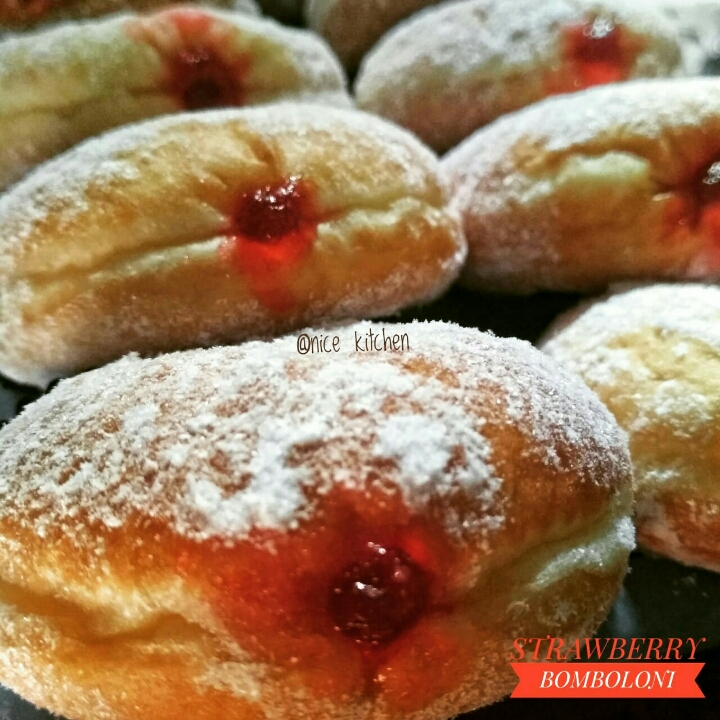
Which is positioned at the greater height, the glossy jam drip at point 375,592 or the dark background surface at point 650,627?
the glossy jam drip at point 375,592

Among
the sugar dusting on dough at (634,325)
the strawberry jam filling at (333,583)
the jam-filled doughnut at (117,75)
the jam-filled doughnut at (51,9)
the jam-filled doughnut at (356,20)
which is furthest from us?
the jam-filled doughnut at (356,20)

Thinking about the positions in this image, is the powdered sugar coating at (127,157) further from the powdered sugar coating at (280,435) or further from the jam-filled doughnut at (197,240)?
the powdered sugar coating at (280,435)

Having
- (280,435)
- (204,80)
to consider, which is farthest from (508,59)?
(280,435)

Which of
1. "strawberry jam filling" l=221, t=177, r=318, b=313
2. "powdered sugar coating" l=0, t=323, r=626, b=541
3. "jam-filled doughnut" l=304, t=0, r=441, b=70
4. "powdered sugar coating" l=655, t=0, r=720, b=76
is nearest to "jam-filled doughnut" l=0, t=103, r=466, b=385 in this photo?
"strawberry jam filling" l=221, t=177, r=318, b=313

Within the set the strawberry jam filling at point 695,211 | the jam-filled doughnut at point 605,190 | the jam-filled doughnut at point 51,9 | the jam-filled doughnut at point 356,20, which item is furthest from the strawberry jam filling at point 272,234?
the jam-filled doughnut at point 356,20

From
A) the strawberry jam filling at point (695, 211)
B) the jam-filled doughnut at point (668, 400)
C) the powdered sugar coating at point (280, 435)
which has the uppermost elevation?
the strawberry jam filling at point (695, 211)

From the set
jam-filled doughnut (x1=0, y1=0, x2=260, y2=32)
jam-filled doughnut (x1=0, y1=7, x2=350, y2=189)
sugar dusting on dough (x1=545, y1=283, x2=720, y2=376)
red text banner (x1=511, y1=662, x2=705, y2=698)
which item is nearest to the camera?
red text banner (x1=511, y1=662, x2=705, y2=698)

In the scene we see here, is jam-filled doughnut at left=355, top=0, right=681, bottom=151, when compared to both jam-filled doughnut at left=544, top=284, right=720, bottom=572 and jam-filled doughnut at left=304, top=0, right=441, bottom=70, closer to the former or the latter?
jam-filled doughnut at left=304, top=0, right=441, bottom=70

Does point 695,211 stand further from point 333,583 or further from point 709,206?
point 333,583
